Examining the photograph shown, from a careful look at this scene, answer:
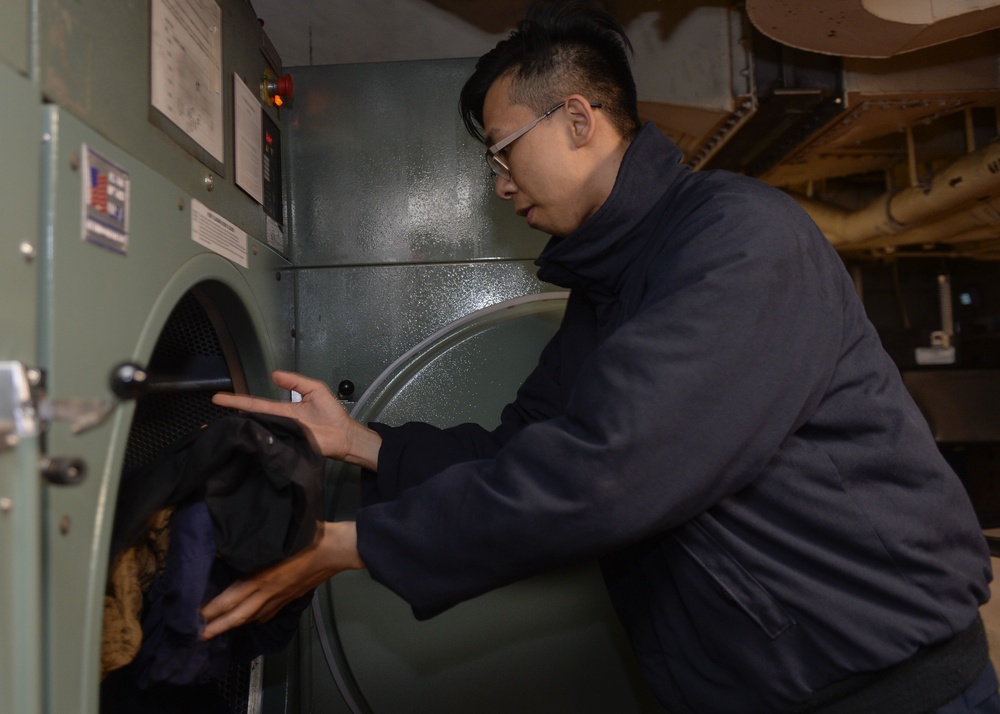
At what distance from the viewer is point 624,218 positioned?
4.14 feet

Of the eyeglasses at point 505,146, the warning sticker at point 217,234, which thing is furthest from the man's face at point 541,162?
the warning sticker at point 217,234

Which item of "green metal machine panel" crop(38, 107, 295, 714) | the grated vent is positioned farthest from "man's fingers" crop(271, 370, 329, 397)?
"green metal machine panel" crop(38, 107, 295, 714)

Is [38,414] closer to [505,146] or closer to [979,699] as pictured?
[505,146]

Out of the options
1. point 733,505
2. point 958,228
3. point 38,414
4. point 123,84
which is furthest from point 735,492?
point 958,228

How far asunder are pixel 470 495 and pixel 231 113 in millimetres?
792

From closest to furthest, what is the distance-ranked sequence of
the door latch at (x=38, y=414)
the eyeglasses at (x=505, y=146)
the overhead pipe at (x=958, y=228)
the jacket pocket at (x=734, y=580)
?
the door latch at (x=38, y=414) < the jacket pocket at (x=734, y=580) < the eyeglasses at (x=505, y=146) < the overhead pipe at (x=958, y=228)

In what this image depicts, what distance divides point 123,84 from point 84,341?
35 centimetres

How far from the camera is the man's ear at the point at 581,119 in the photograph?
4.44ft

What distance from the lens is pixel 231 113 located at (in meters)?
1.25

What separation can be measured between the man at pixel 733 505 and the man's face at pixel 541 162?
0.16 m

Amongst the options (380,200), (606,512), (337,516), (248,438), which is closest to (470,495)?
(606,512)

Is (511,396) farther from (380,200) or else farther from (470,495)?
(470,495)

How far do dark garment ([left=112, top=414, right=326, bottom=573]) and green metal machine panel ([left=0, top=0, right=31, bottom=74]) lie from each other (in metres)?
0.45

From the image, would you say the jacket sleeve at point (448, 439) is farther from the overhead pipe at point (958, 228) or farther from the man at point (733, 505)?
the overhead pipe at point (958, 228)
